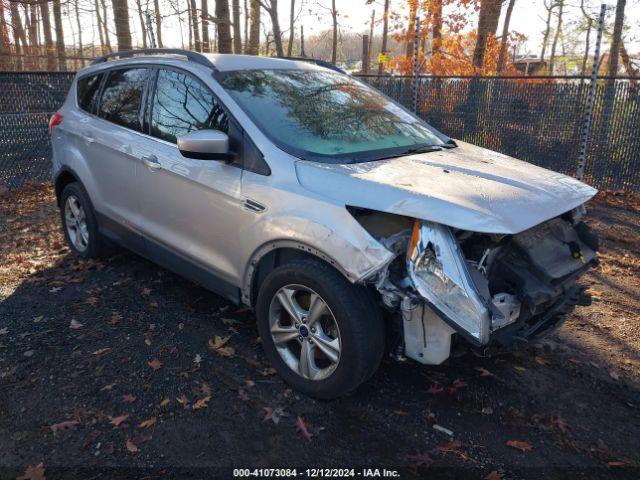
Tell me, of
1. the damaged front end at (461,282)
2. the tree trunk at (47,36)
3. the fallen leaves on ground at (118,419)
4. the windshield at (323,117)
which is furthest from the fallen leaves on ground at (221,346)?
the tree trunk at (47,36)

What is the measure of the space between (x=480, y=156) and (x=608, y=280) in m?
2.27

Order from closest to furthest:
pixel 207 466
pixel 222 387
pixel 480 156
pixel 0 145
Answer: pixel 207 466 → pixel 222 387 → pixel 480 156 → pixel 0 145

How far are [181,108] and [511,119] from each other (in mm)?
6259

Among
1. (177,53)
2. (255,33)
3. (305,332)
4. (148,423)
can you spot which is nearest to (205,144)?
(305,332)

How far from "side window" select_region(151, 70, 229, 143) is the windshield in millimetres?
172

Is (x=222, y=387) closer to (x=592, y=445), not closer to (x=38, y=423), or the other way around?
(x=38, y=423)

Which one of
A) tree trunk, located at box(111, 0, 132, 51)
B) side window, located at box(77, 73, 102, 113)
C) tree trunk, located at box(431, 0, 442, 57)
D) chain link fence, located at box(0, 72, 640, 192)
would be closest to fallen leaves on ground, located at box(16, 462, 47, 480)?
side window, located at box(77, 73, 102, 113)

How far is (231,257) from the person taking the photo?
141 inches

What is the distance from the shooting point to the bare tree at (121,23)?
13062 millimetres

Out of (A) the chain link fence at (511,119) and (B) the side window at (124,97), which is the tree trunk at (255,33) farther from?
(B) the side window at (124,97)

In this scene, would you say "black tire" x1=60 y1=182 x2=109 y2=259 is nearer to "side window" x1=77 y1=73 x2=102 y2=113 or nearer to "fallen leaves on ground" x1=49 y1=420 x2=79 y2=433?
"side window" x1=77 y1=73 x2=102 y2=113

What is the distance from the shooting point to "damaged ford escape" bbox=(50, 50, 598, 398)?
2785mm

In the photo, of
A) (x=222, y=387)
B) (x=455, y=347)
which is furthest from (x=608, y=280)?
(x=222, y=387)

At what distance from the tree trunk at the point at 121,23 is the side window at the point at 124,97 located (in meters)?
9.26
